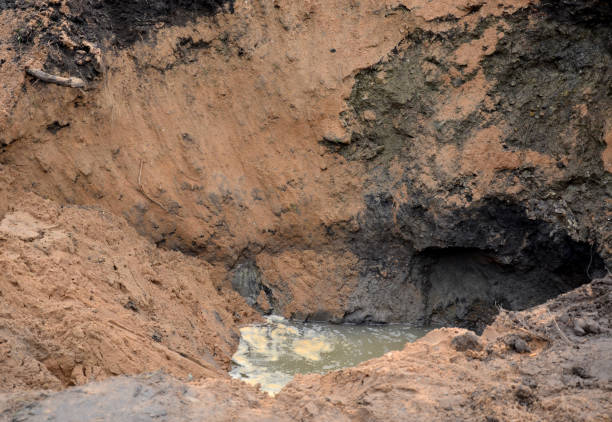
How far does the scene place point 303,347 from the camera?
5.77 m

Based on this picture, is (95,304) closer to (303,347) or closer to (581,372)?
(303,347)

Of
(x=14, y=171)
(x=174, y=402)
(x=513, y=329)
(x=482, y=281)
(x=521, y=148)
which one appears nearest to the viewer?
(x=174, y=402)

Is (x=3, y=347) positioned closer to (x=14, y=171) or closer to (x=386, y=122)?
(x=14, y=171)

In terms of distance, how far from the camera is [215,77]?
635 centimetres

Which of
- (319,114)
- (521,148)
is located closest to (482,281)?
(521,148)

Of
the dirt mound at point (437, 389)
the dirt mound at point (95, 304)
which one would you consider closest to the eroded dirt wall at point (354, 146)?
the dirt mound at point (95, 304)

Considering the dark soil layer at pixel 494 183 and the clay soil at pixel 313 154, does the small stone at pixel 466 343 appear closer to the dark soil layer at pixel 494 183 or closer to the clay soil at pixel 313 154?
the clay soil at pixel 313 154

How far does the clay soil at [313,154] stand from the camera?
555cm

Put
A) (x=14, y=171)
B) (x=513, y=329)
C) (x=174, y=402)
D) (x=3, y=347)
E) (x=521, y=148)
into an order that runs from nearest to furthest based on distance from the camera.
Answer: (x=174, y=402), (x=3, y=347), (x=513, y=329), (x=14, y=171), (x=521, y=148)

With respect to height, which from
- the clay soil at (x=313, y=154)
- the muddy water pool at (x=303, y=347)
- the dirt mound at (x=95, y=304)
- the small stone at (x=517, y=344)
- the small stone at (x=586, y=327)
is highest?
the clay soil at (x=313, y=154)

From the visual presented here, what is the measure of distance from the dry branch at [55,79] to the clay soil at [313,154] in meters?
0.08

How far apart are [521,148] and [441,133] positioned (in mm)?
820

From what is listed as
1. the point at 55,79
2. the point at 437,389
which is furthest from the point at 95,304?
the point at 437,389

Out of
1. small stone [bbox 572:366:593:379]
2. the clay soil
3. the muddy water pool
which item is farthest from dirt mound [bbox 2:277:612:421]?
the clay soil
